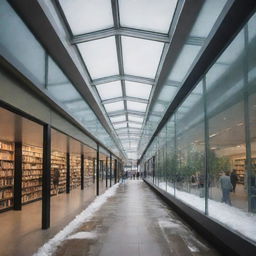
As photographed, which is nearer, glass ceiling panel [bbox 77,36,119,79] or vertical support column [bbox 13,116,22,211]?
glass ceiling panel [bbox 77,36,119,79]

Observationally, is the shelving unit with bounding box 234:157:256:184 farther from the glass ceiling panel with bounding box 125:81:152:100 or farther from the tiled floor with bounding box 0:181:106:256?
the glass ceiling panel with bounding box 125:81:152:100

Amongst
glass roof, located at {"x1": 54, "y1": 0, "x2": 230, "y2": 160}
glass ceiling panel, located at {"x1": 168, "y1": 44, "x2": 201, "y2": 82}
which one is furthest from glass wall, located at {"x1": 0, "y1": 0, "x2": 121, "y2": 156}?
glass ceiling panel, located at {"x1": 168, "y1": 44, "x2": 201, "y2": 82}

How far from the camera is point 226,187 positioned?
18.4 ft

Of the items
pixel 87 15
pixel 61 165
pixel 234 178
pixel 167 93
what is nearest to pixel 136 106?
pixel 61 165

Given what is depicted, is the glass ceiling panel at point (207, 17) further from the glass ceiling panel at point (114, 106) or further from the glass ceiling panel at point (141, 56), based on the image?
the glass ceiling panel at point (114, 106)

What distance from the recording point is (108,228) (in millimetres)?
8141

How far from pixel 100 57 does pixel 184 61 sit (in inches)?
128

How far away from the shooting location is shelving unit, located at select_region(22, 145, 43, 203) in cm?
A: 1360

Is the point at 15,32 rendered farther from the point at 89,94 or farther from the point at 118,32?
the point at 89,94

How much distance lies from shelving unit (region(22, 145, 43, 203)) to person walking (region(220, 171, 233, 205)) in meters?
9.22

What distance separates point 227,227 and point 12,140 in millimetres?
8135

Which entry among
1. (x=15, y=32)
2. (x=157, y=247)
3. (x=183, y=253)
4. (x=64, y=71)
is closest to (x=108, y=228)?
(x=157, y=247)

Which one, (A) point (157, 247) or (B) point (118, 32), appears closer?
(A) point (157, 247)

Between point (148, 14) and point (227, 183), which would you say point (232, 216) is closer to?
point (227, 183)
